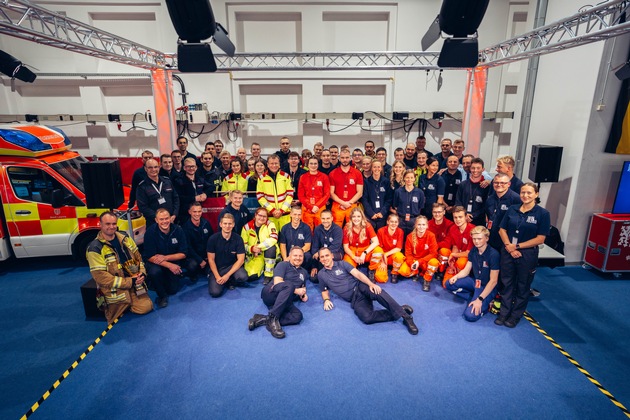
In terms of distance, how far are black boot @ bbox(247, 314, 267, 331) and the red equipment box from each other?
18.1 ft

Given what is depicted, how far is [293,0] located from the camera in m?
8.90

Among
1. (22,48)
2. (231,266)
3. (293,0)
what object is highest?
(293,0)

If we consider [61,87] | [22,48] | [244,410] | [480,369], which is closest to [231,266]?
[244,410]

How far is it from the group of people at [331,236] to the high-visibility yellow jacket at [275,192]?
1.0 inches

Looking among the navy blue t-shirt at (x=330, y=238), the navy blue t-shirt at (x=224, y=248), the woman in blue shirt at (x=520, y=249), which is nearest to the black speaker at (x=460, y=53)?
the woman in blue shirt at (x=520, y=249)

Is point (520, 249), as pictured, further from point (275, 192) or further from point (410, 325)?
point (275, 192)

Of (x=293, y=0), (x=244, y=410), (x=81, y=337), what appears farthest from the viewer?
(x=293, y=0)

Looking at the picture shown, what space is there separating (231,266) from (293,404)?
259cm

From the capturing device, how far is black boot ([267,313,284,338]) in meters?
4.23

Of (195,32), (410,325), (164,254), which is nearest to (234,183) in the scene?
(164,254)

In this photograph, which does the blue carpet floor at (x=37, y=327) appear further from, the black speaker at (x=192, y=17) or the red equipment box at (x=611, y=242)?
the red equipment box at (x=611, y=242)

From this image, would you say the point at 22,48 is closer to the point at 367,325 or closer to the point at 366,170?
the point at 366,170

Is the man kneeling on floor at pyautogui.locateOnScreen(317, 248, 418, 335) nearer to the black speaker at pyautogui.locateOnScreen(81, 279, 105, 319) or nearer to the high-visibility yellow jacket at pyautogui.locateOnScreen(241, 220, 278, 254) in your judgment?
the high-visibility yellow jacket at pyautogui.locateOnScreen(241, 220, 278, 254)

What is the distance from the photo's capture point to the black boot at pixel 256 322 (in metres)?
4.39
